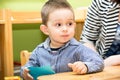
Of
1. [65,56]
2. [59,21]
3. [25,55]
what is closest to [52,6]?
[59,21]

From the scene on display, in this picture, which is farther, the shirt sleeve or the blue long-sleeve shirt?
the shirt sleeve

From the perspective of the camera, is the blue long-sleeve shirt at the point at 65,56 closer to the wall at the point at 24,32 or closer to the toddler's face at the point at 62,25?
the toddler's face at the point at 62,25

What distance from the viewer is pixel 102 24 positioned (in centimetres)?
143

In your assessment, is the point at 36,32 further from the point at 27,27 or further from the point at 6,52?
the point at 6,52

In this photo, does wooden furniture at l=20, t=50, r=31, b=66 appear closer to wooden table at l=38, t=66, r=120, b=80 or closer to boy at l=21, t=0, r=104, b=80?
boy at l=21, t=0, r=104, b=80

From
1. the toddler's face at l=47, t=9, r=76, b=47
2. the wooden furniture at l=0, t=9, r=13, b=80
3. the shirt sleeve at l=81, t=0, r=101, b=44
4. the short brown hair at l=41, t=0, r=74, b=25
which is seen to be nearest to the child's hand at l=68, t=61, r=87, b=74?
the toddler's face at l=47, t=9, r=76, b=47

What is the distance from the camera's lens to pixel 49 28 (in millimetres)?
1087

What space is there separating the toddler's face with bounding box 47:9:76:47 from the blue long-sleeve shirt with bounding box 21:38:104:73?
0.12ft

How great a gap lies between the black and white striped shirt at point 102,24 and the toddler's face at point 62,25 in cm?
33

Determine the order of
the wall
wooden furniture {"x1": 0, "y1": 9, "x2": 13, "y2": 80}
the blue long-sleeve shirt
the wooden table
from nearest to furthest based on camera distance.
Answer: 1. the wooden table
2. the blue long-sleeve shirt
3. wooden furniture {"x1": 0, "y1": 9, "x2": 13, "y2": 80}
4. the wall

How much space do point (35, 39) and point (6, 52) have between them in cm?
143

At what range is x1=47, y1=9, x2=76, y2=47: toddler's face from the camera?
1021mm

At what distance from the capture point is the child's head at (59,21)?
102 cm

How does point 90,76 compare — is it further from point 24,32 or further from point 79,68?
point 24,32
